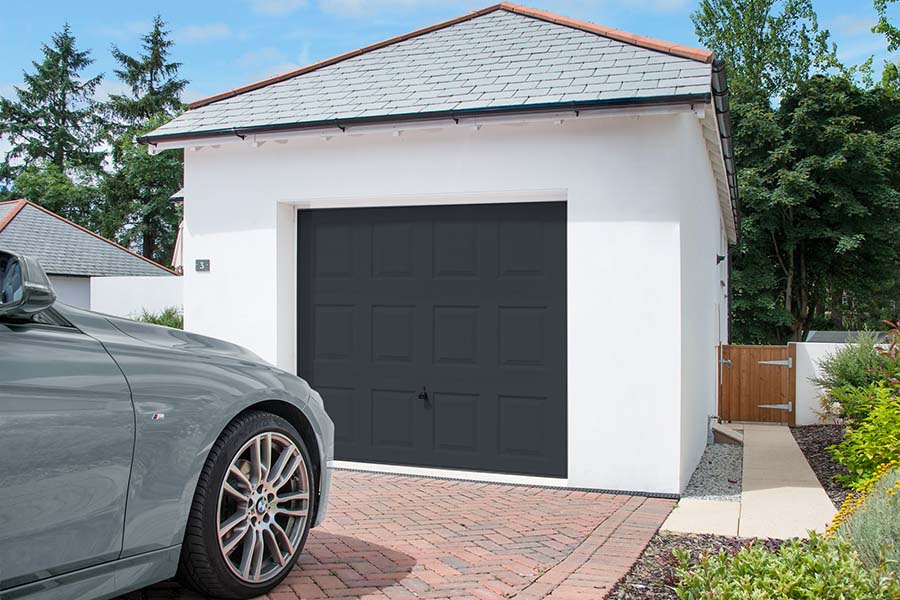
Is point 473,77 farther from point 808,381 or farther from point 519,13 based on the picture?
point 808,381

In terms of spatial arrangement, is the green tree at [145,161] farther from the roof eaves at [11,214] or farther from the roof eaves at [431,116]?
the roof eaves at [431,116]

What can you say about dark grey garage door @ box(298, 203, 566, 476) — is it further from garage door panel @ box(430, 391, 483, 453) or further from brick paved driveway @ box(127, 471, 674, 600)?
brick paved driveway @ box(127, 471, 674, 600)

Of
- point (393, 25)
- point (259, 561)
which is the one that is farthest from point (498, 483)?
point (393, 25)

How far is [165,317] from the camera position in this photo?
2064cm

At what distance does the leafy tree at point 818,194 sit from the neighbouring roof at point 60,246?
21.7 m

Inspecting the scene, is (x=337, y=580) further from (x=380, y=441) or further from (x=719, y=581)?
(x=380, y=441)

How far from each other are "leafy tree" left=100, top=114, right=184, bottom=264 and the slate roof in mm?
35718

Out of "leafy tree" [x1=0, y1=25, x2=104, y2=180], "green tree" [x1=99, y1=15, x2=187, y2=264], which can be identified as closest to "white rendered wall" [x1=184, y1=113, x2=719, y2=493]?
"green tree" [x1=99, y1=15, x2=187, y2=264]

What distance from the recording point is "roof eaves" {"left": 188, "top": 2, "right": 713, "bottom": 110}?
716 cm

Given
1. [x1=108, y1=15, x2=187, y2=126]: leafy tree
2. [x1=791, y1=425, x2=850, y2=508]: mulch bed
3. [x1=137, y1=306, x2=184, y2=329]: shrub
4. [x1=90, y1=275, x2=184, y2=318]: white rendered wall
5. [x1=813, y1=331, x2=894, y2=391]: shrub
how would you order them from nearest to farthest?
[x1=791, y1=425, x2=850, y2=508]: mulch bed < [x1=813, y1=331, x2=894, y2=391]: shrub < [x1=137, y1=306, x2=184, y2=329]: shrub < [x1=90, y1=275, x2=184, y2=318]: white rendered wall < [x1=108, y1=15, x2=187, y2=126]: leafy tree

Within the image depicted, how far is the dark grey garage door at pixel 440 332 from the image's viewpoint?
699cm

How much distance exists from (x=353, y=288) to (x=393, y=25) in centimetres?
2133

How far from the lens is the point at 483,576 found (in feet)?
14.4

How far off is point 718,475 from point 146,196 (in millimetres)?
41583
